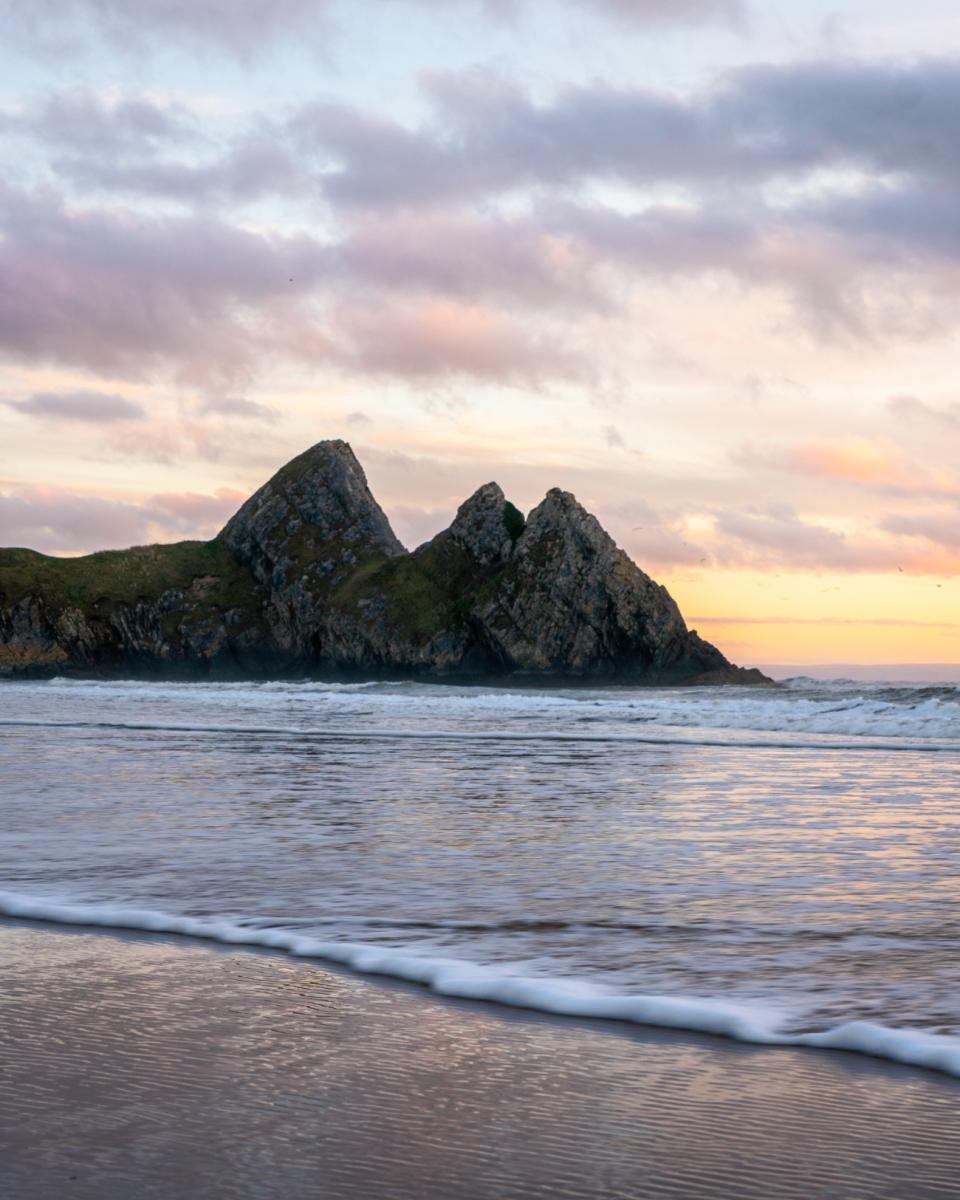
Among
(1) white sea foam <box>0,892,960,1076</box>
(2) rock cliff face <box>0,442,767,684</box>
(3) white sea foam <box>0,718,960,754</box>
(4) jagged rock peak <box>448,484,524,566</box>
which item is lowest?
(3) white sea foam <box>0,718,960,754</box>

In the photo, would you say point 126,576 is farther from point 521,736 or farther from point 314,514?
point 521,736

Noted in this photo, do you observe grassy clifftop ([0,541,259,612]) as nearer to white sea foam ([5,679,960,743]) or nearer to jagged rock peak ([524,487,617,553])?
jagged rock peak ([524,487,617,553])

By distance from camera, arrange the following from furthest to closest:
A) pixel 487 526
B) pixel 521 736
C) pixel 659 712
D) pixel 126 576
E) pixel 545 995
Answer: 1. pixel 126 576
2. pixel 487 526
3. pixel 659 712
4. pixel 521 736
5. pixel 545 995

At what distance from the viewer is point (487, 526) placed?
246ft

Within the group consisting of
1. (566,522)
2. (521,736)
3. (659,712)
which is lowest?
(521,736)

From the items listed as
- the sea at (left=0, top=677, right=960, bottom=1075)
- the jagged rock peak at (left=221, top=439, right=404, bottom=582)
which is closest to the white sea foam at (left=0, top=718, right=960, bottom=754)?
the sea at (left=0, top=677, right=960, bottom=1075)

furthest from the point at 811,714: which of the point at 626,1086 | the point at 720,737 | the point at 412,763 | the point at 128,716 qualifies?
the point at 626,1086

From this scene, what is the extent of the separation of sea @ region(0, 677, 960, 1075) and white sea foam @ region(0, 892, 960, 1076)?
12mm

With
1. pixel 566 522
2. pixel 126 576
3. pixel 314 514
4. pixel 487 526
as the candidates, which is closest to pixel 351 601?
pixel 487 526

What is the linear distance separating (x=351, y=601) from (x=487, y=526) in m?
9.37

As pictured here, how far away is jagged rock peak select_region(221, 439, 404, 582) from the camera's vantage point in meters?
82.4

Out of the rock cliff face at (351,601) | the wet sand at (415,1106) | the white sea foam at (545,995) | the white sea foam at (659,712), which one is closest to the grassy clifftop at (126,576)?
the rock cliff face at (351,601)

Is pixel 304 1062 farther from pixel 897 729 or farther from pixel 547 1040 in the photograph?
pixel 897 729

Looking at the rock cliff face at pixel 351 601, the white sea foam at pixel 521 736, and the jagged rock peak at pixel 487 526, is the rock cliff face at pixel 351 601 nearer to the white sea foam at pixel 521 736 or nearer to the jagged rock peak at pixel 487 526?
the jagged rock peak at pixel 487 526
